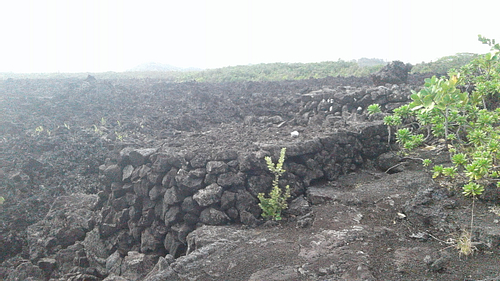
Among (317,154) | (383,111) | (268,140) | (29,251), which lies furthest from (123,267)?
(383,111)

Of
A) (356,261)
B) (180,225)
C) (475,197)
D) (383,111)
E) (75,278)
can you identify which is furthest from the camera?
(383,111)

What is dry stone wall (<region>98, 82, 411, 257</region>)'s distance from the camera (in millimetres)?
4875

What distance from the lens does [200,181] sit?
200 inches

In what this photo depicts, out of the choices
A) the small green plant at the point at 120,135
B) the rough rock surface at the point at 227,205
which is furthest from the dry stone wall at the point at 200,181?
the small green plant at the point at 120,135

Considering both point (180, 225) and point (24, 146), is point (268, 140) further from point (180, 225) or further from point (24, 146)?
point (24, 146)

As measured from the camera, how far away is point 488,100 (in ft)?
21.0

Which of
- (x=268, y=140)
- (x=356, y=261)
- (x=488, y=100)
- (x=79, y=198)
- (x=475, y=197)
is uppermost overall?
(x=488, y=100)

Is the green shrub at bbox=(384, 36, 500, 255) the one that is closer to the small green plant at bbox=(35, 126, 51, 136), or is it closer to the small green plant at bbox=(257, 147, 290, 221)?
the small green plant at bbox=(257, 147, 290, 221)

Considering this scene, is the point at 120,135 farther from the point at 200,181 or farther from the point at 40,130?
the point at 200,181

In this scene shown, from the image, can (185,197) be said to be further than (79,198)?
No

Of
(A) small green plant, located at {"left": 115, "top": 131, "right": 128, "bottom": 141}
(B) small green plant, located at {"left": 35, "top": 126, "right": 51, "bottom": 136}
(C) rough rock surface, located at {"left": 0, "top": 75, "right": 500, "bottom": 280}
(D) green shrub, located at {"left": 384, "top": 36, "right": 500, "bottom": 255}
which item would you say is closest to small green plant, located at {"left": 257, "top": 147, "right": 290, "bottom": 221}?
(C) rough rock surface, located at {"left": 0, "top": 75, "right": 500, "bottom": 280}

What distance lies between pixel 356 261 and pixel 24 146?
7.88 m

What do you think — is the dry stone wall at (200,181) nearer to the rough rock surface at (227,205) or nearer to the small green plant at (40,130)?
the rough rock surface at (227,205)

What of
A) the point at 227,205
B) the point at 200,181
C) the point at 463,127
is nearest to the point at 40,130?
the point at 200,181
